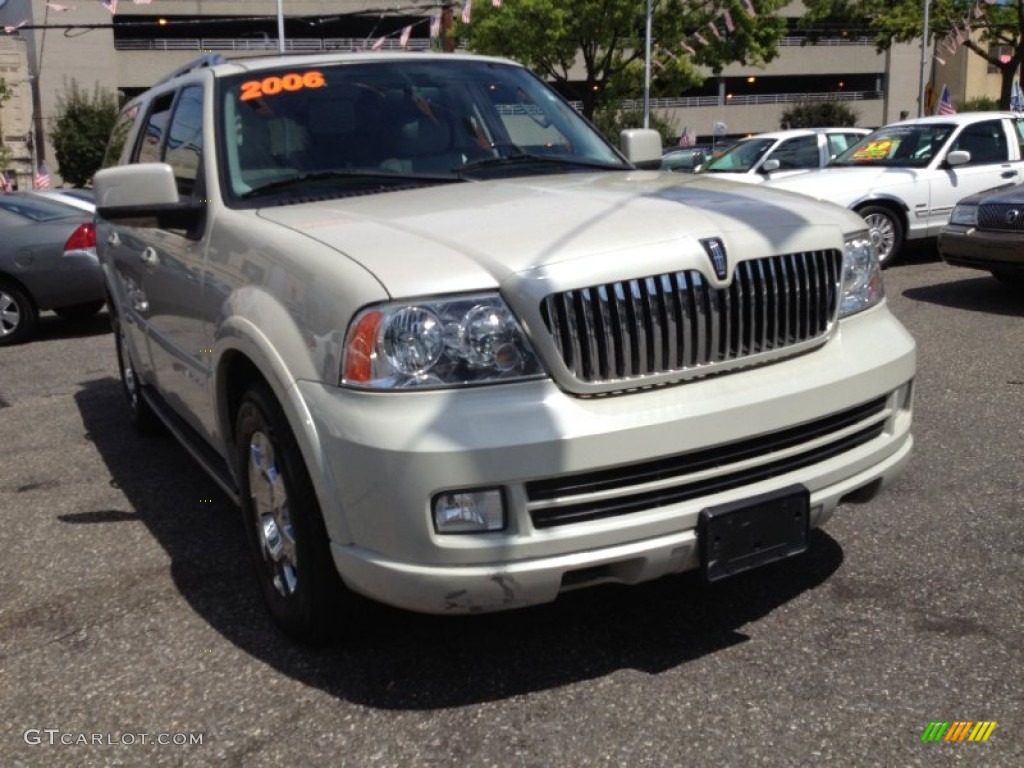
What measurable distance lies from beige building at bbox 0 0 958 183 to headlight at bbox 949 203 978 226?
37836 millimetres

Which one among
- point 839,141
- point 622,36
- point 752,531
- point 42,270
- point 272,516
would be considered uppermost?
Result: point 622,36

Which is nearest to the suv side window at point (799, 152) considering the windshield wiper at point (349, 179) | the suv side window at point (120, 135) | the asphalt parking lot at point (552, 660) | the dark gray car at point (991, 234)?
the dark gray car at point (991, 234)

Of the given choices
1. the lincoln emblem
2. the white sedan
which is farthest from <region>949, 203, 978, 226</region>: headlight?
the lincoln emblem

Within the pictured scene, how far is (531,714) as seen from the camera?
2.88 metres

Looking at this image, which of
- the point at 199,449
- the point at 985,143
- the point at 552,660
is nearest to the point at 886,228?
the point at 985,143

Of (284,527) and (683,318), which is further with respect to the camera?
(284,527)

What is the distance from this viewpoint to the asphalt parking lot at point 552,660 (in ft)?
9.04

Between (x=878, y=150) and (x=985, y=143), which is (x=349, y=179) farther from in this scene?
(x=985, y=143)

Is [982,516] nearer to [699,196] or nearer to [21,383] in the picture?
[699,196]

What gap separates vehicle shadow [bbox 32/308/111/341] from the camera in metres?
10.4

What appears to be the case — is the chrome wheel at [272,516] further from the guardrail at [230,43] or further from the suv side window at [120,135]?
the guardrail at [230,43]

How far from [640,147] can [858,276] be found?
152cm

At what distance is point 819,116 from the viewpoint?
55344mm

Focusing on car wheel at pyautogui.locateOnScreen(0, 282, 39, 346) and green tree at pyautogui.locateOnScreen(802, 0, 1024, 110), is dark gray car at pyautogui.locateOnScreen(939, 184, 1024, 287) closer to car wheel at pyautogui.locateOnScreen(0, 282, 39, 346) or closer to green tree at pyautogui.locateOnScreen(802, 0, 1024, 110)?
car wheel at pyautogui.locateOnScreen(0, 282, 39, 346)
